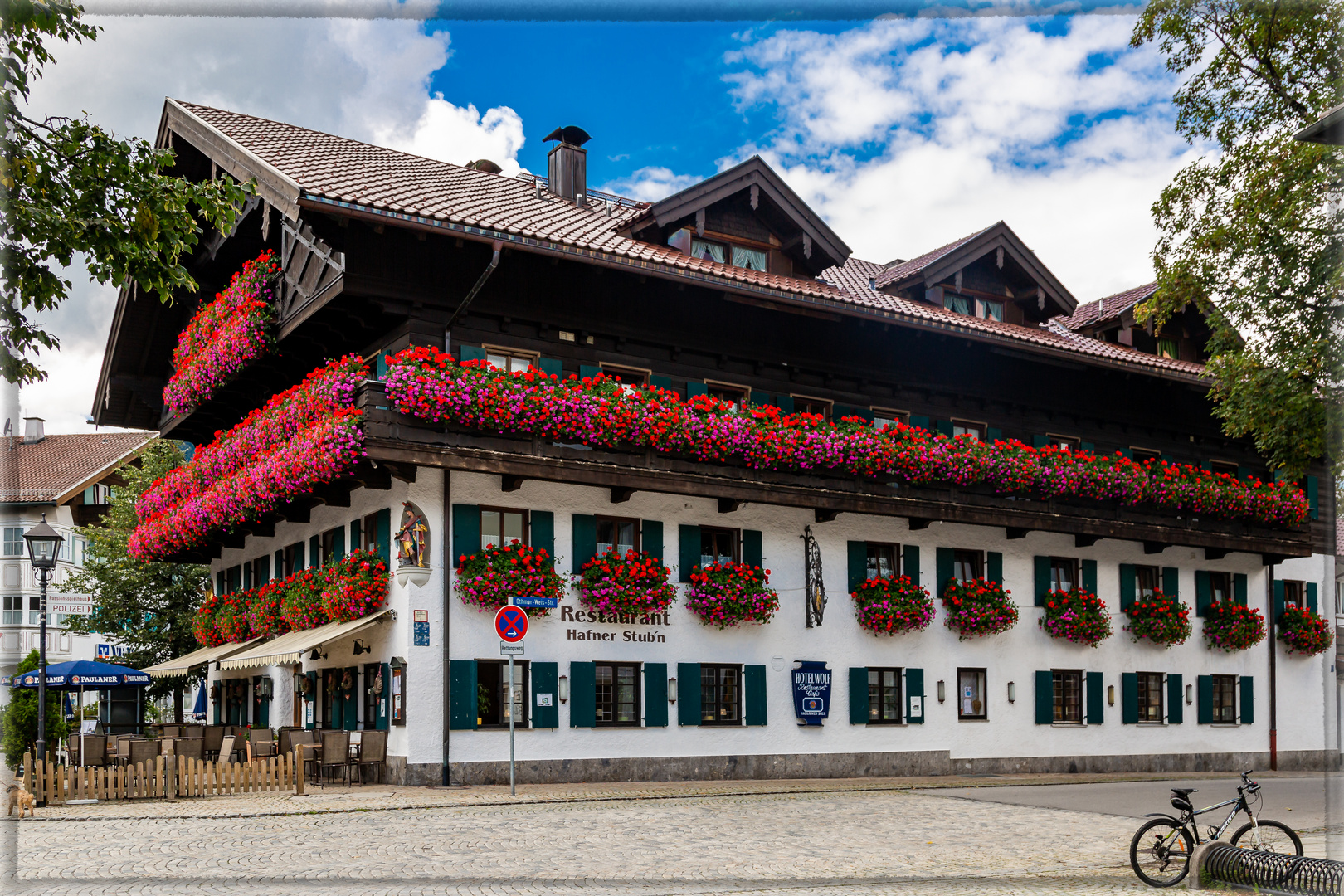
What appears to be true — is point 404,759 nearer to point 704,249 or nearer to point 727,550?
point 727,550

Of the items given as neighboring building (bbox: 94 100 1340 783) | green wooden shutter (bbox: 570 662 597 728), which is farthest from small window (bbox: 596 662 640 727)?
green wooden shutter (bbox: 570 662 597 728)

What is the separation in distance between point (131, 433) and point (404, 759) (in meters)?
43.9

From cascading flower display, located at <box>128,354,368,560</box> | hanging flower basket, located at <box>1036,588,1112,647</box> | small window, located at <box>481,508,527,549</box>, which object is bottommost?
hanging flower basket, located at <box>1036,588,1112,647</box>

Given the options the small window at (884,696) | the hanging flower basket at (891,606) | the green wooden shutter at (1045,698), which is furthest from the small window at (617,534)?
the green wooden shutter at (1045,698)

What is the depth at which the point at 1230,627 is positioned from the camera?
97.8ft

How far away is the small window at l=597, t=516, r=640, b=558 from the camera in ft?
74.4

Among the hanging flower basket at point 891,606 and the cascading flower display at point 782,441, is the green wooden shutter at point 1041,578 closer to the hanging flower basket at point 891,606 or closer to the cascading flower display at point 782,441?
the cascading flower display at point 782,441

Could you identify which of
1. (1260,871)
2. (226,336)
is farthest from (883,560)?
(1260,871)

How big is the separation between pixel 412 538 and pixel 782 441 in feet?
22.2

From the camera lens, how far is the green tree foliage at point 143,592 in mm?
38219

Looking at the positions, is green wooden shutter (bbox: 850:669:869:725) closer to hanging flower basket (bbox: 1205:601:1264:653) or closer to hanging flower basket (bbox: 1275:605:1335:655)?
hanging flower basket (bbox: 1205:601:1264:653)

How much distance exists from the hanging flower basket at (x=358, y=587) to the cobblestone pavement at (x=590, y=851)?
521cm

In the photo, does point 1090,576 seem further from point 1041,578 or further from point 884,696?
point 884,696

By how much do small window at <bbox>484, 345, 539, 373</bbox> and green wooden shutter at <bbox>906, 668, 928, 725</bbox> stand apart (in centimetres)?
938
